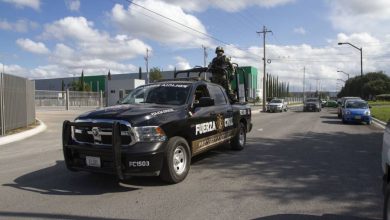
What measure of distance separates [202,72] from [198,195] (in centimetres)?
632

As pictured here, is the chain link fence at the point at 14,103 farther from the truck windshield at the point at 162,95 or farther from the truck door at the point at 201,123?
the truck door at the point at 201,123

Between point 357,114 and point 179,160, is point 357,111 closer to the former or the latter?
point 357,114

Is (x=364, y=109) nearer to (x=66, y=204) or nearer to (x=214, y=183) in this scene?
(x=214, y=183)

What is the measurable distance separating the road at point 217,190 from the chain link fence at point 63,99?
26718 millimetres

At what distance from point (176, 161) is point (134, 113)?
3.79 feet

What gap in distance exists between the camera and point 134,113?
22.7 feet

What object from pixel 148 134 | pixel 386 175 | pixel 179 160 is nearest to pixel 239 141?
pixel 179 160

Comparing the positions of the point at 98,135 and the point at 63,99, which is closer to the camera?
the point at 98,135

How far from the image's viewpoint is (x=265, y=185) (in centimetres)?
715

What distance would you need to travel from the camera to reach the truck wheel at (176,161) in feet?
22.9

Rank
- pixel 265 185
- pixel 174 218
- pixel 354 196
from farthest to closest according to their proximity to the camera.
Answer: pixel 265 185, pixel 354 196, pixel 174 218

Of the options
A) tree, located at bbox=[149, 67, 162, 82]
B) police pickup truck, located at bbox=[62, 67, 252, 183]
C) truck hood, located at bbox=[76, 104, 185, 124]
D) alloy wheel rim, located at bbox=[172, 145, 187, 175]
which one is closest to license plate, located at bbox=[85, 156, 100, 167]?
police pickup truck, located at bbox=[62, 67, 252, 183]

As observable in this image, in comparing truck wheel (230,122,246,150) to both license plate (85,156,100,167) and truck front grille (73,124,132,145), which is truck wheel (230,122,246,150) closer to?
truck front grille (73,124,132,145)

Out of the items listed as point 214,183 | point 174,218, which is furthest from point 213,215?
point 214,183
